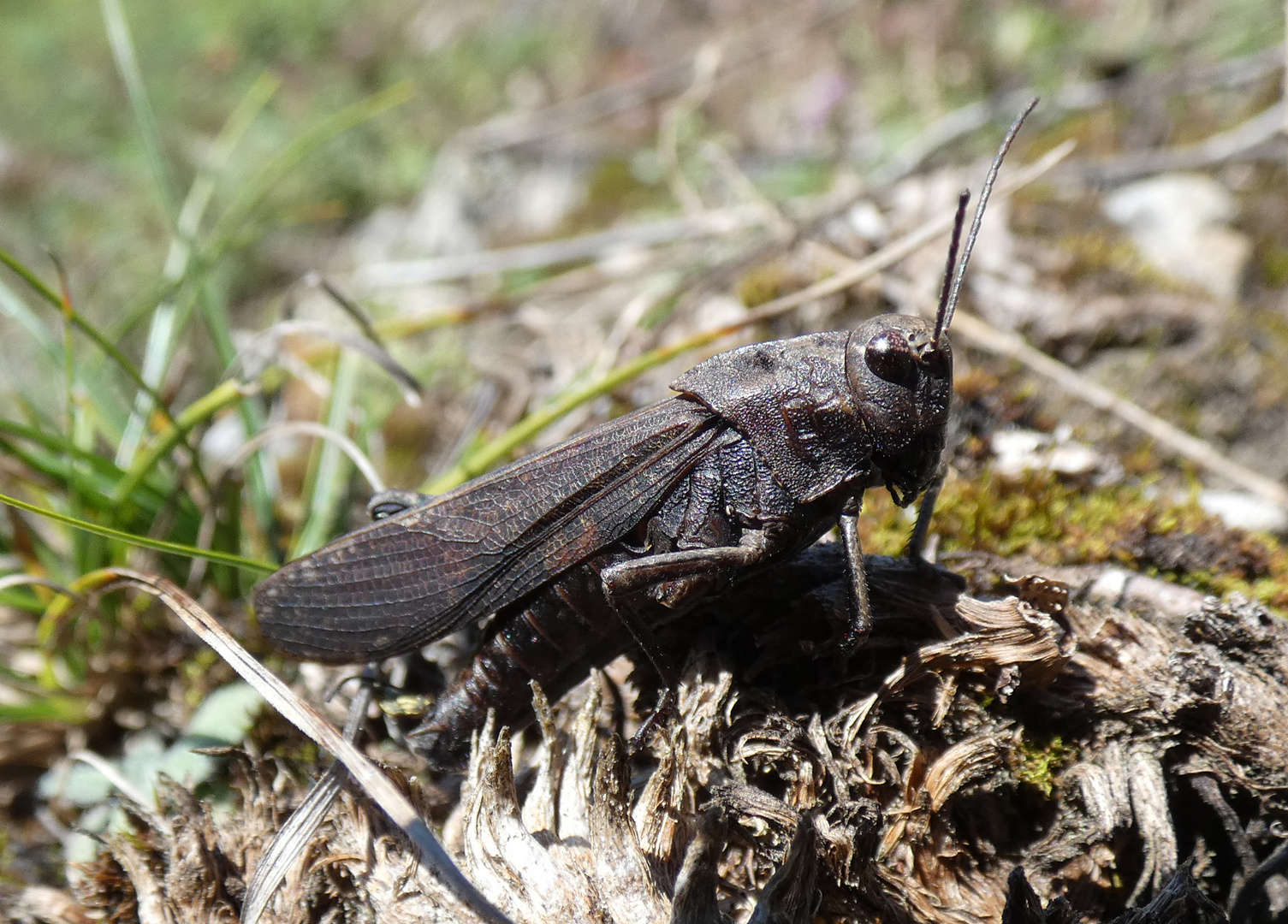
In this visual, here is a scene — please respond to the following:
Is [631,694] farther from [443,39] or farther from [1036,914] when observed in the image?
[443,39]

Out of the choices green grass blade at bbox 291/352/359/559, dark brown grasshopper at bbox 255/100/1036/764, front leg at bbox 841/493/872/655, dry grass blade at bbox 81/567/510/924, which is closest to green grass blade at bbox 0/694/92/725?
dry grass blade at bbox 81/567/510/924

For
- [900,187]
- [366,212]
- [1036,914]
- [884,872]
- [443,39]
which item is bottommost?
[1036,914]

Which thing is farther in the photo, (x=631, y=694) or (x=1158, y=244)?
(x=1158, y=244)

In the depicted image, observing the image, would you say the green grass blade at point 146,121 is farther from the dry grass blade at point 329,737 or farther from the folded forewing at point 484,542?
the folded forewing at point 484,542

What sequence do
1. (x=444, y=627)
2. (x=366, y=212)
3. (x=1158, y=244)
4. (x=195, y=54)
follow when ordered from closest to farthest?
1. (x=444, y=627)
2. (x=1158, y=244)
3. (x=366, y=212)
4. (x=195, y=54)

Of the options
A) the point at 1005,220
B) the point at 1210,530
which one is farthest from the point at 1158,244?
the point at 1210,530

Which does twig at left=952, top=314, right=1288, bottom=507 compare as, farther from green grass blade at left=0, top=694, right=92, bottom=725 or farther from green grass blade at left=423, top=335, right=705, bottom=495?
green grass blade at left=0, top=694, right=92, bottom=725

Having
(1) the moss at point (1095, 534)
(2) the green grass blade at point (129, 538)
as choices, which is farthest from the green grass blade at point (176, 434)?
(1) the moss at point (1095, 534)
